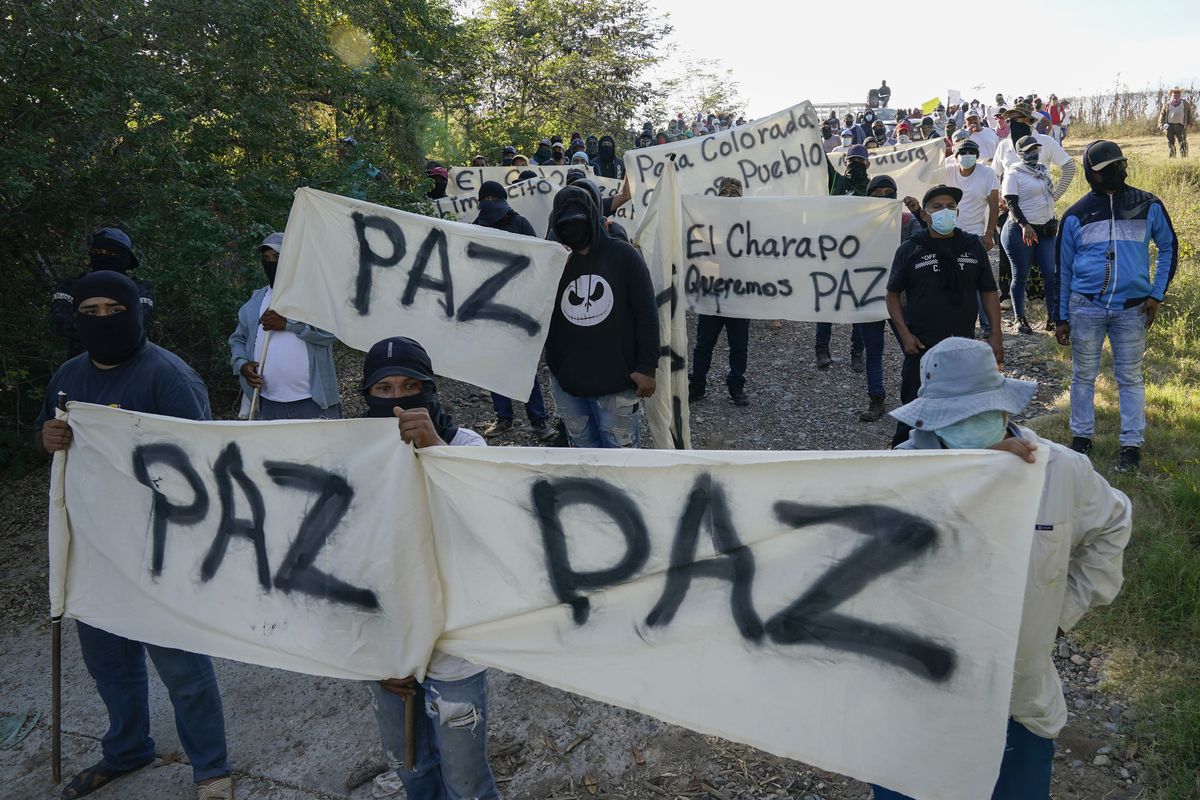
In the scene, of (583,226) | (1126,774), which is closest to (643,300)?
(583,226)

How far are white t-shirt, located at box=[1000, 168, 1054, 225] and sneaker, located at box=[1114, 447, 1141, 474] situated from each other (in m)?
3.42

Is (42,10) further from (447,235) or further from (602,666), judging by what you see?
(602,666)

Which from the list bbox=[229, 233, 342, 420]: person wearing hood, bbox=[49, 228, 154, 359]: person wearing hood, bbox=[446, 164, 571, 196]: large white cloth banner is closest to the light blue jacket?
bbox=[229, 233, 342, 420]: person wearing hood

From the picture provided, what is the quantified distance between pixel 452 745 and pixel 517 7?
76.6 ft

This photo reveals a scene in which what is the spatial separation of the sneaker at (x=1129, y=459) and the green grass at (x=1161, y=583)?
2.8 inches

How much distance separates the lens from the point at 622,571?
2377 millimetres

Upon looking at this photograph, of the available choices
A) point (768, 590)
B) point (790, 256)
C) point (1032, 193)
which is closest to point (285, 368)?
point (768, 590)

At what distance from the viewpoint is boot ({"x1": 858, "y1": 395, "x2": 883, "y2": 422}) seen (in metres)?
6.68

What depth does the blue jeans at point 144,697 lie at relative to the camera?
10.2 ft

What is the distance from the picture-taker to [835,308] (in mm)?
6660

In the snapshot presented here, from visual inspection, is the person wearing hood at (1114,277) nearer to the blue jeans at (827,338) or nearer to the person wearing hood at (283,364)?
the blue jeans at (827,338)

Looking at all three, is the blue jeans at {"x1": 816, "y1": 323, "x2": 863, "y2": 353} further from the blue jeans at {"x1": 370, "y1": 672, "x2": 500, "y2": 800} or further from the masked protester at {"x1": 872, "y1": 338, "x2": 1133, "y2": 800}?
the blue jeans at {"x1": 370, "y1": 672, "x2": 500, "y2": 800}

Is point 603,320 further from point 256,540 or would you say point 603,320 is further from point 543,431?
point 543,431

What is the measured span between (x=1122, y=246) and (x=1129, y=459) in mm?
1343
